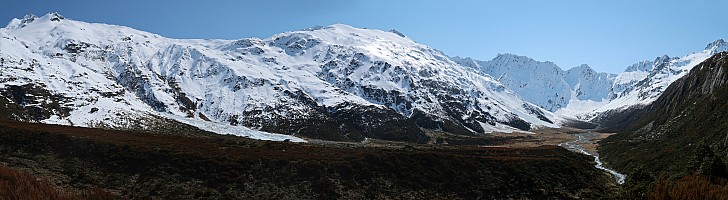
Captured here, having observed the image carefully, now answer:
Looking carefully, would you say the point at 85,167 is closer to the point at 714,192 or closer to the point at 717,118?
the point at 714,192

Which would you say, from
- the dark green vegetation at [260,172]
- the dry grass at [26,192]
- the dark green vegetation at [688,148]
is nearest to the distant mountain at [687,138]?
the dark green vegetation at [688,148]

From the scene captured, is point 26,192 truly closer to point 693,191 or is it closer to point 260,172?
point 260,172

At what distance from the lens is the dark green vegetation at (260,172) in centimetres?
5231

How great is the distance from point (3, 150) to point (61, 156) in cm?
695

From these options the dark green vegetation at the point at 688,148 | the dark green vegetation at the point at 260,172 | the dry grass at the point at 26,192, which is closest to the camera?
the dry grass at the point at 26,192

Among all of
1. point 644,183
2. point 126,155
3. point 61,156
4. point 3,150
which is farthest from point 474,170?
point 3,150

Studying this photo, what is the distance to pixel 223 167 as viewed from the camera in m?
57.7

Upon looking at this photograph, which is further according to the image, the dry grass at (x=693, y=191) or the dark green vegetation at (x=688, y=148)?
the dark green vegetation at (x=688, y=148)

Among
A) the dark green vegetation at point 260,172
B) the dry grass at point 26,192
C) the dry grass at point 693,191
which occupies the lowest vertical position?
the dark green vegetation at point 260,172

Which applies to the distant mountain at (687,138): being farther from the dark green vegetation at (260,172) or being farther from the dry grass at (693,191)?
the dry grass at (693,191)

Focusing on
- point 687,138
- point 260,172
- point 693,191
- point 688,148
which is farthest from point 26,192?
point 687,138

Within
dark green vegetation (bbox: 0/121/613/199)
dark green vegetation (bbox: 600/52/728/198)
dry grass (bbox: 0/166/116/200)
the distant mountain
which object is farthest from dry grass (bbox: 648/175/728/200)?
dry grass (bbox: 0/166/116/200)

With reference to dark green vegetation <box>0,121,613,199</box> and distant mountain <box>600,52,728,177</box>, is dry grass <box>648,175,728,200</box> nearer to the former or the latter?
distant mountain <box>600,52,728,177</box>

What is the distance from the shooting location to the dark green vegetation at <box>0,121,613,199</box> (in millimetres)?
52312
